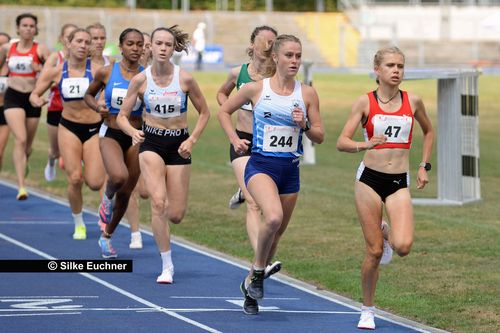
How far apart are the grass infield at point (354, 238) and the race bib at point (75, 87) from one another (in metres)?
2.15

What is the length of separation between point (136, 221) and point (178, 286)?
107 inches

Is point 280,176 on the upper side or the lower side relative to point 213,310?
upper

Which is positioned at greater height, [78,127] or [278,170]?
[78,127]

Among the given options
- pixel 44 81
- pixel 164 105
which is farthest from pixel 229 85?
pixel 44 81

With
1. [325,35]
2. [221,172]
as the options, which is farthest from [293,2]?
[221,172]

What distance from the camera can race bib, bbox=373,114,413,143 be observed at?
1004cm

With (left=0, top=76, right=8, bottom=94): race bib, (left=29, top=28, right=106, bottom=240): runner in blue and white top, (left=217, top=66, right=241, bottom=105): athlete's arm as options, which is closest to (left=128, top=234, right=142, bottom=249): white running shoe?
(left=29, top=28, right=106, bottom=240): runner in blue and white top

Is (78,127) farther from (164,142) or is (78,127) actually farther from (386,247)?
(386,247)

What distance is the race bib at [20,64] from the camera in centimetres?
1820

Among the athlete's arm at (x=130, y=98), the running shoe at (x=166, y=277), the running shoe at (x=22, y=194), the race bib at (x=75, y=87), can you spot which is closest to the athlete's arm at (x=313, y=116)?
the athlete's arm at (x=130, y=98)

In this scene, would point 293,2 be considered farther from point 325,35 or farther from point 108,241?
point 108,241

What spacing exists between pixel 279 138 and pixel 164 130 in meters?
1.80

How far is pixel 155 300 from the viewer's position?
11.3 meters

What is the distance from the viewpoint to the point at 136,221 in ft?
48.5
